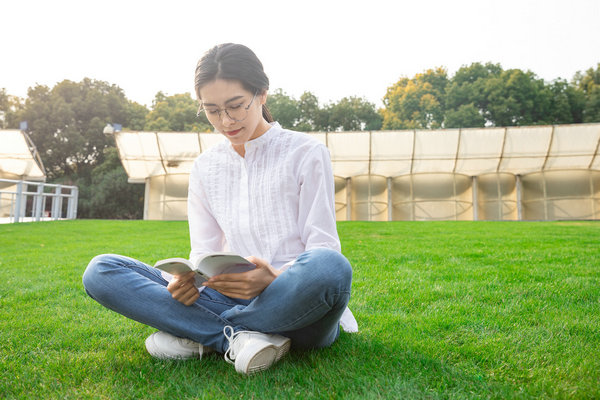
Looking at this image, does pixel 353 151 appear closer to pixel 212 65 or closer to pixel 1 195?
pixel 1 195

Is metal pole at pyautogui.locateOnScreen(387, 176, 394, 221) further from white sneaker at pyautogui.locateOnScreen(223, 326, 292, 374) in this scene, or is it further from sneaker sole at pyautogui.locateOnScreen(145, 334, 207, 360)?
white sneaker at pyautogui.locateOnScreen(223, 326, 292, 374)

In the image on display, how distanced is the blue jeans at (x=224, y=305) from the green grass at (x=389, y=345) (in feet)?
0.49

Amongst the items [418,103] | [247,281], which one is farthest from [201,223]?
[418,103]

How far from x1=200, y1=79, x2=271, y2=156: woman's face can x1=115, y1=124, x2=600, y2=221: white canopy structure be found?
56.5 ft

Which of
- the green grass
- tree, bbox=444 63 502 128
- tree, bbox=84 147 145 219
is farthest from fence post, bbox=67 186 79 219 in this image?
tree, bbox=444 63 502 128

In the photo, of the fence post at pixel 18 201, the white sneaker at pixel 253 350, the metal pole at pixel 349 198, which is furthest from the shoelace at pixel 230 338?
the metal pole at pixel 349 198

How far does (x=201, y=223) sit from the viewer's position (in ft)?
8.13

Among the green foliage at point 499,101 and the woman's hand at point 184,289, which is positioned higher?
the green foliage at point 499,101

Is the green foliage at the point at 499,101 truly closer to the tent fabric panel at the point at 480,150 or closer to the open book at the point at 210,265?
the tent fabric panel at the point at 480,150

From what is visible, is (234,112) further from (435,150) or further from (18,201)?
(435,150)

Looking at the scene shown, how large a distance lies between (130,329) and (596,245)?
20.8 feet

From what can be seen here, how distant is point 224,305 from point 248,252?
290mm

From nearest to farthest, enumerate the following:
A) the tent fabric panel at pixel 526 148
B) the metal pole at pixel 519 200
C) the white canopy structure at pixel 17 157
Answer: the tent fabric panel at pixel 526 148
the metal pole at pixel 519 200
the white canopy structure at pixel 17 157

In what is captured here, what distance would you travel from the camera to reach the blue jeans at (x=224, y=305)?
182 centimetres
